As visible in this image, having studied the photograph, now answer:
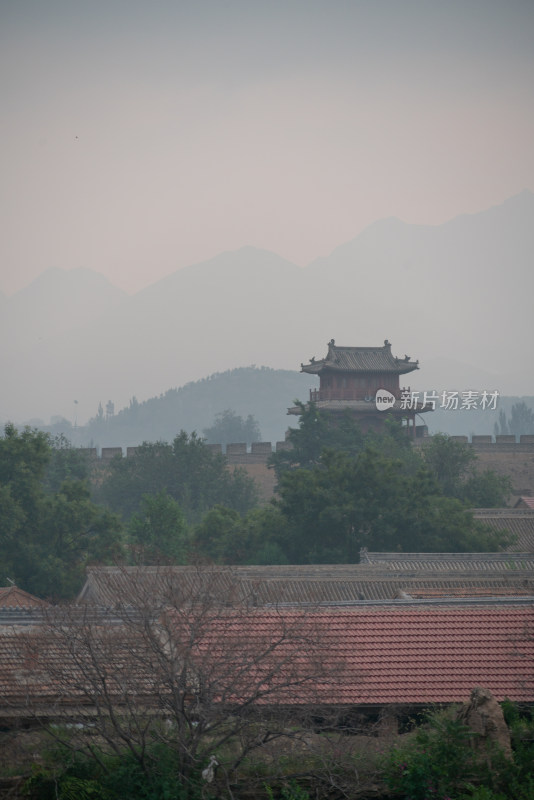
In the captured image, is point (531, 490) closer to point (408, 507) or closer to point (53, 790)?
point (408, 507)

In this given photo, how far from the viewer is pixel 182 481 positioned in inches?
1517

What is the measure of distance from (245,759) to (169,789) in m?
0.97

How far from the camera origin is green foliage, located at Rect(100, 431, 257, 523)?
38156mm

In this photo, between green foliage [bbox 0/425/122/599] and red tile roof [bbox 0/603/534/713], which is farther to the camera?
green foliage [bbox 0/425/122/599]

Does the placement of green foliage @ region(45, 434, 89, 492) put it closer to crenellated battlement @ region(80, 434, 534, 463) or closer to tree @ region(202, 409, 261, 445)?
crenellated battlement @ region(80, 434, 534, 463)

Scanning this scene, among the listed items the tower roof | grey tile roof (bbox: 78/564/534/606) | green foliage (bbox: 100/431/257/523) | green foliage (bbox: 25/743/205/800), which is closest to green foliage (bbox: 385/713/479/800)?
green foliage (bbox: 25/743/205/800)

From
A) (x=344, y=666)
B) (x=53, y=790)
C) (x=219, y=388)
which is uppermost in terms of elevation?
(x=219, y=388)

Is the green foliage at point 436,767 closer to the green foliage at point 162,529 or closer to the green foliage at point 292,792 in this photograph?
the green foliage at point 292,792

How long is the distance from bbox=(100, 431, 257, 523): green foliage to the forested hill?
10271cm

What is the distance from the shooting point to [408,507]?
2514 cm

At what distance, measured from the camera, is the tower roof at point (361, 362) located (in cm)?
4084

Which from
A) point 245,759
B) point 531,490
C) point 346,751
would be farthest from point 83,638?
point 531,490

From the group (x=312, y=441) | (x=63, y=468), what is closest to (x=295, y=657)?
(x=312, y=441)

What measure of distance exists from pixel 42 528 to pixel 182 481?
47.0 ft
